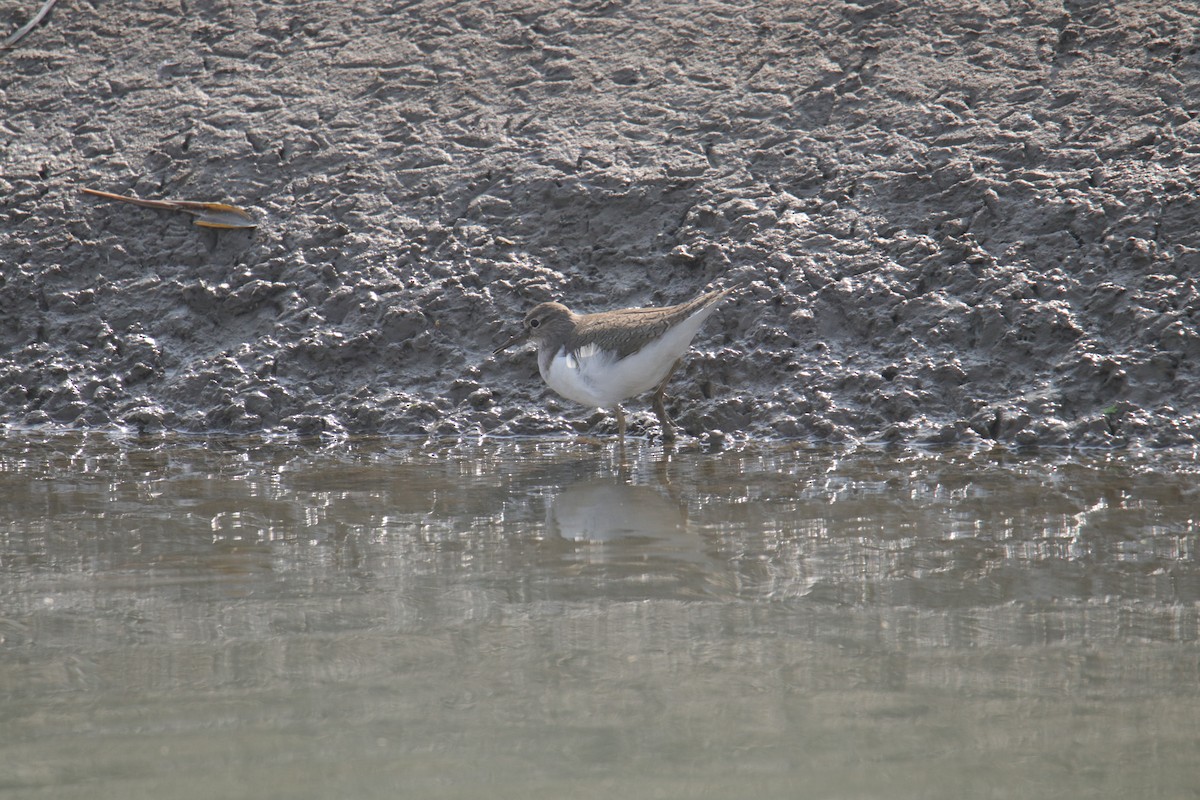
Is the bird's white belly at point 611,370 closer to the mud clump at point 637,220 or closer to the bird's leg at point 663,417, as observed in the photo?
the bird's leg at point 663,417

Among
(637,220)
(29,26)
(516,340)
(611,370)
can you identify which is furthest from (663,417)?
(29,26)

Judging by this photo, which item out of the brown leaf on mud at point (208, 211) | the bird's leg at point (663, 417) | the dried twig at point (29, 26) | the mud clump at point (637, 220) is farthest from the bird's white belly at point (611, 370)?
the dried twig at point (29, 26)

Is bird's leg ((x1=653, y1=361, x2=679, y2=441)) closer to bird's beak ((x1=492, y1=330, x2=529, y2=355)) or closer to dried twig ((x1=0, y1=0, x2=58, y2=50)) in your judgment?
bird's beak ((x1=492, y1=330, x2=529, y2=355))

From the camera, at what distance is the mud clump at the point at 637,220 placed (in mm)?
6348

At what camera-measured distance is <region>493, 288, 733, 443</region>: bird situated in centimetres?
574

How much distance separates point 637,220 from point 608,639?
4.57m

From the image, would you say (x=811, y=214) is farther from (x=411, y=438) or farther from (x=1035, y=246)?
(x=411, y=438)

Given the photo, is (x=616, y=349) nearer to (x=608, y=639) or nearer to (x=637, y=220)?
(x=637, y=220)

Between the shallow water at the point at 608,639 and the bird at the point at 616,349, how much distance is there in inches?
32.8

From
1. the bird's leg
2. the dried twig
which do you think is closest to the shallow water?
the bird's leg

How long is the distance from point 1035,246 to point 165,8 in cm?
682

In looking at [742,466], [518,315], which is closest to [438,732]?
[742,466]

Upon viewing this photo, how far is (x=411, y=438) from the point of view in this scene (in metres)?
6.47

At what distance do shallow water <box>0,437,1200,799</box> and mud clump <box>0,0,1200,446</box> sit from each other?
4.43 ft
